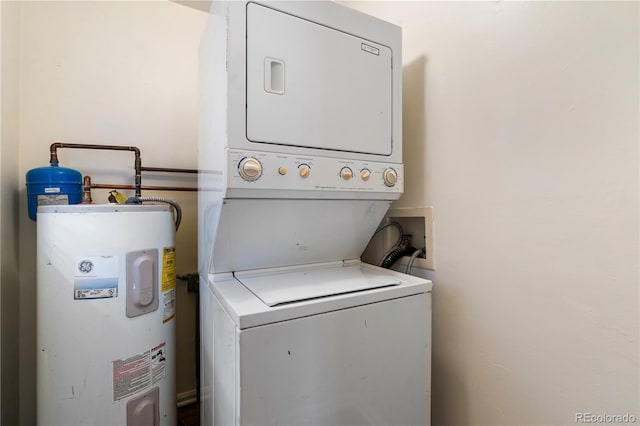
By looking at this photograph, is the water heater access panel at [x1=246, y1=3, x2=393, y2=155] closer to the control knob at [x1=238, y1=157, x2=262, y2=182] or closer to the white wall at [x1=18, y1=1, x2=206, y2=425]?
the control knob at [x1=238, y1=157, x2=262, y2=182]

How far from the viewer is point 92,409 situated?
3.54ft

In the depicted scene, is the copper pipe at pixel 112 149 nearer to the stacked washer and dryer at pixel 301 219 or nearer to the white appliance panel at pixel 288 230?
the stacked washer and dryer at pixel 301 219

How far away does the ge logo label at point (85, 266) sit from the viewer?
105 centimetres

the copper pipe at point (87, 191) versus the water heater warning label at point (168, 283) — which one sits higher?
the copper pipe at point (87, 191)

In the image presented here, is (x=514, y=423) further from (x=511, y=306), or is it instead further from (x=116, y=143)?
(x=116, y=143)

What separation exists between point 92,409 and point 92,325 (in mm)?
324

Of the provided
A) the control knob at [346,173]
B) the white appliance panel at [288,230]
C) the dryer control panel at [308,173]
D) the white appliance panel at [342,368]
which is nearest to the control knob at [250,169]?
the dryer control panel at [308,173]

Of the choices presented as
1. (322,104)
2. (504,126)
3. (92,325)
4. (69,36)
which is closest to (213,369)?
(92,325)

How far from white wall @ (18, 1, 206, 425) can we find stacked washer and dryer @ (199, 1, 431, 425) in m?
0.72

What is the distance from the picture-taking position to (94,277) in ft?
3.49

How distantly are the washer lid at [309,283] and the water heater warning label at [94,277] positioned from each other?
1.57 ft

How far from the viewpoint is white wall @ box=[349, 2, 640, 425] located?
0.71 metres

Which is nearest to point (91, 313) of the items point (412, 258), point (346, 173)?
point (346, 173)

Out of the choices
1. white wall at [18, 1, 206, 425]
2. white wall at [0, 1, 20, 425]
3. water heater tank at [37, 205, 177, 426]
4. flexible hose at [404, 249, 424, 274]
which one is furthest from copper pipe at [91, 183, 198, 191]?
flexible hose at [404, 249, 424, 274]
